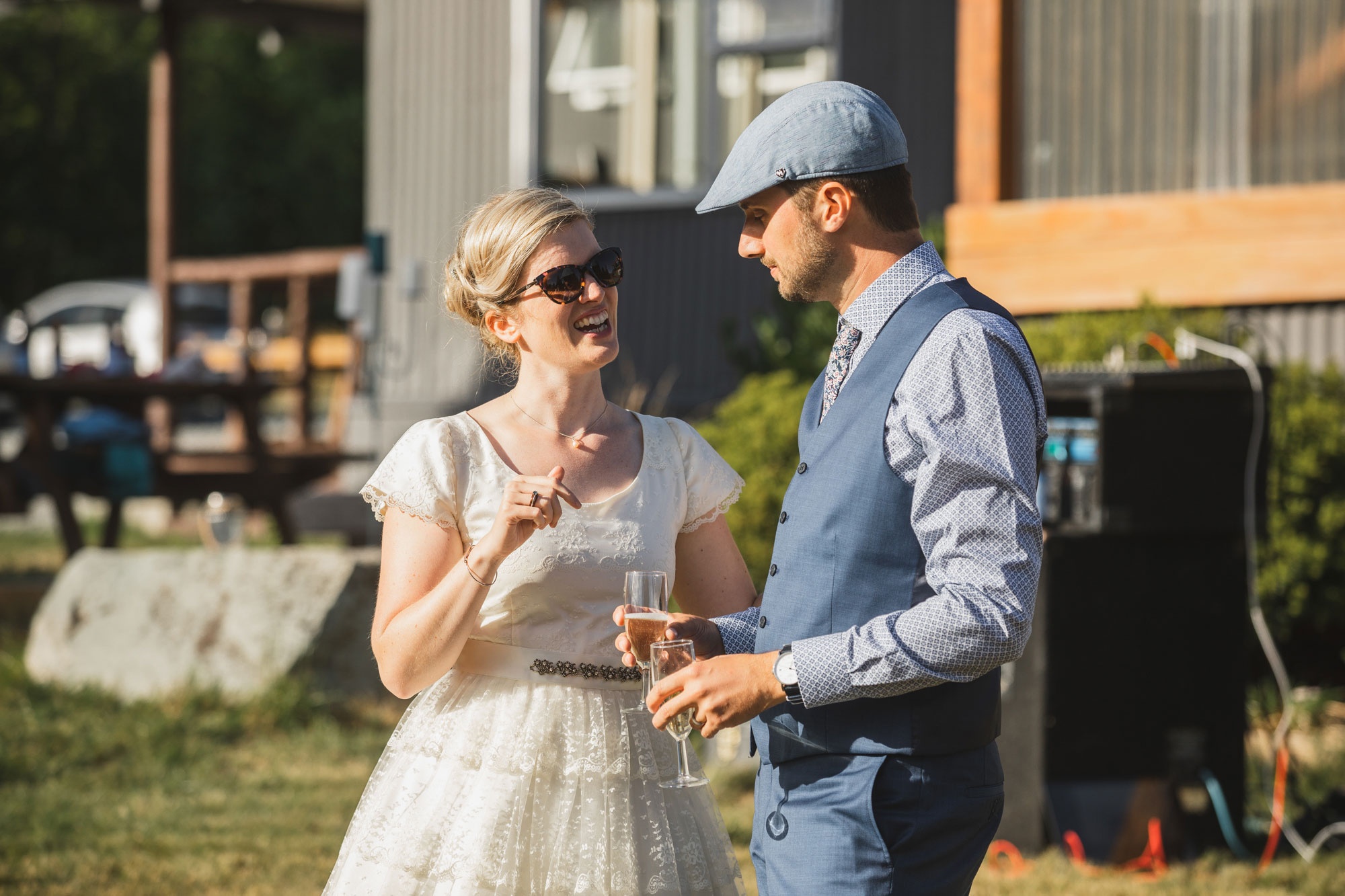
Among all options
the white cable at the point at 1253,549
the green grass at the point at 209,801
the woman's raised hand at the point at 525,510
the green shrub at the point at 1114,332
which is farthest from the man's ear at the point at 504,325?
the green shrub at the point at 1114,332

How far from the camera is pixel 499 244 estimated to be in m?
2.78

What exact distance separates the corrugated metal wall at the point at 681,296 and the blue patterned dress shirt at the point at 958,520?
742 cm

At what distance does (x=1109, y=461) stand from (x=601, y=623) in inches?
103

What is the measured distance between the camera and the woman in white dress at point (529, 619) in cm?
254

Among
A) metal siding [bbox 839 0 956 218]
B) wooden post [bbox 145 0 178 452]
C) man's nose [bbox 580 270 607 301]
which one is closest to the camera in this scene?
man's nose [bbox 580 270 607 301]

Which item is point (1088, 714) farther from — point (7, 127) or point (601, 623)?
point (7, 127)

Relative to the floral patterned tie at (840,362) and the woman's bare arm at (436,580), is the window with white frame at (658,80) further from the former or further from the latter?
the floral patterned tie at (840,362)

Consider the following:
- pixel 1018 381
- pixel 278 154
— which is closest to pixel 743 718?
pixel 1018 381

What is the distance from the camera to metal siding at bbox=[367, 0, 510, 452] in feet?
34.9

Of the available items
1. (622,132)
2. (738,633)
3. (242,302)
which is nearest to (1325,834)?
(738,633)

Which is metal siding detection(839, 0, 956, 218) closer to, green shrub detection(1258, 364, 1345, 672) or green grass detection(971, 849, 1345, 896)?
green shrub detection(1258, 364, 1345, 672)

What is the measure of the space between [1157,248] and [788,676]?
554cm

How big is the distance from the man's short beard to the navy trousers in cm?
75

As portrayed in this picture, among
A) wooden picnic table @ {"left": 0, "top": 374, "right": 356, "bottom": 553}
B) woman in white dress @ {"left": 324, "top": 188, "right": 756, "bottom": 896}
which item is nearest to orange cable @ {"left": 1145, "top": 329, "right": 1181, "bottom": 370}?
woman in white dress @ {"left": 324, "top": 188, "right": 756, "bottom": 896}
